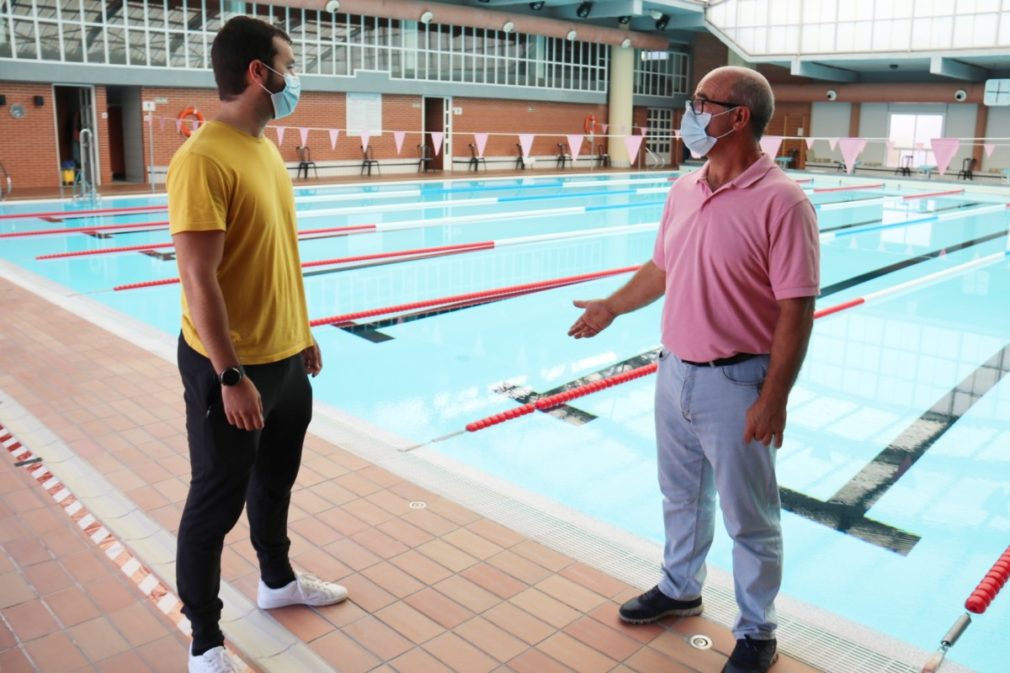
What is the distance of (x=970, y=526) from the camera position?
3824mm

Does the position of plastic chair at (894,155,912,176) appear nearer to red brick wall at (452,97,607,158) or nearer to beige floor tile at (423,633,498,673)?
red brick wall at (452,97,607,158)

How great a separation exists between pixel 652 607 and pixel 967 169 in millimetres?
27632

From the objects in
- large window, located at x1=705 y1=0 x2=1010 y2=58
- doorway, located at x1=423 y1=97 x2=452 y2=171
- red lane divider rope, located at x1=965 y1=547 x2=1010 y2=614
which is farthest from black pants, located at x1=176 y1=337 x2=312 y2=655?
large window, located at x1=705 y1=0 x2=1010 y2=58

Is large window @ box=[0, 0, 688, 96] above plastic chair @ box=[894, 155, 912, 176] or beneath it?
above

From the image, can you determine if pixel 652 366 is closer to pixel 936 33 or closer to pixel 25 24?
pixel 25 24

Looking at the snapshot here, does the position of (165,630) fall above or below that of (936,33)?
below

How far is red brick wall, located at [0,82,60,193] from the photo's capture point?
17.8m

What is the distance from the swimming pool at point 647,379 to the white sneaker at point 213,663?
6.38ft

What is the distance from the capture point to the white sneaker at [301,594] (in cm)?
265

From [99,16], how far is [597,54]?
16363mm

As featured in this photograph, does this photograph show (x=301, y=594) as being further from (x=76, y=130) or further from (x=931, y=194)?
(x=931, y=194)

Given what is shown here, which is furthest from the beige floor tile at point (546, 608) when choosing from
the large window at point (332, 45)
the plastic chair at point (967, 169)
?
the plastic chair at point (967, 169)

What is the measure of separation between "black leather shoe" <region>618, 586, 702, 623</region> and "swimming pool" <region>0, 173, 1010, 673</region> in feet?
2.51

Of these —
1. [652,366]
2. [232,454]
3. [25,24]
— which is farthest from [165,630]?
[25,24]
